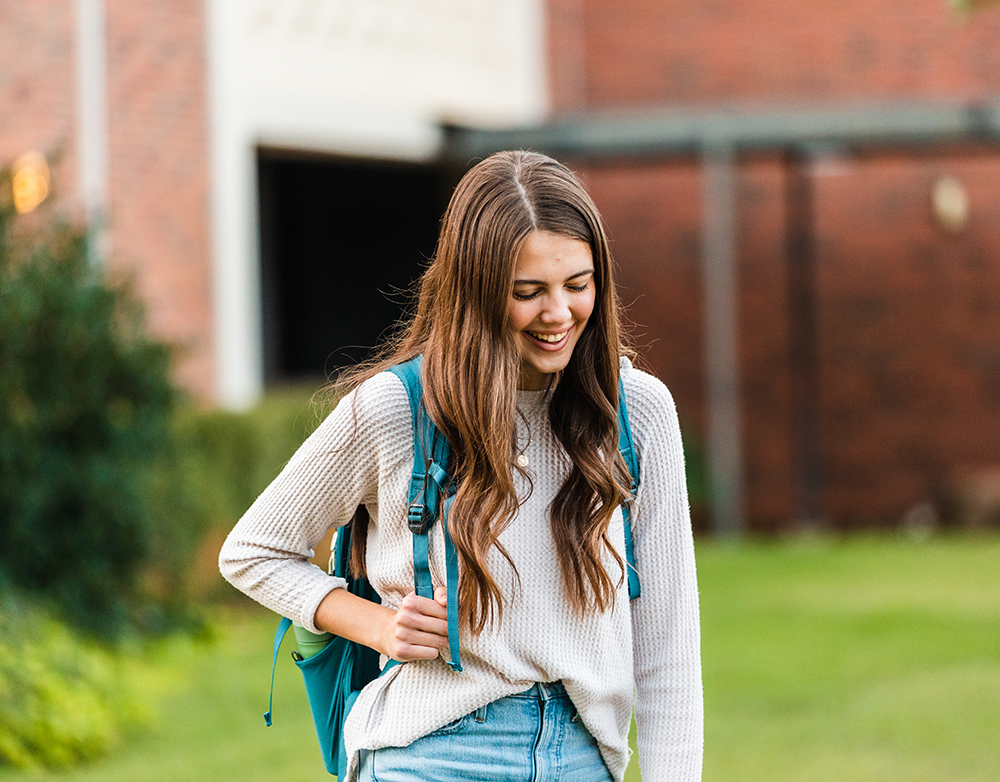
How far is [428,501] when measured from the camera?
77.4 inches

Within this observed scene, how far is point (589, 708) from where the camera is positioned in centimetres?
201

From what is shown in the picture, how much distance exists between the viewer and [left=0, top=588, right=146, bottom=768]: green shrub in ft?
18.3

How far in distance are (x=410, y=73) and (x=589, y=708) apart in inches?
436

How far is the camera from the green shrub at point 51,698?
5578 mm

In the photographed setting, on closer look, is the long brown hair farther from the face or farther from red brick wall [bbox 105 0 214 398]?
red brick wall [bbox 105 0 214 398]

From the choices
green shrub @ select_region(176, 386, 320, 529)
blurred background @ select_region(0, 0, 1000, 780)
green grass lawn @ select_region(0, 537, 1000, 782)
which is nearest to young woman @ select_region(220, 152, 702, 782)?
green grass lawn @ select_region(0, 537, 1000, 782)

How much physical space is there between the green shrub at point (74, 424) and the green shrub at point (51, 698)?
773 millimetres

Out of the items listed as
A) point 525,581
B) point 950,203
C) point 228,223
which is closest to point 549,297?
point 525,581

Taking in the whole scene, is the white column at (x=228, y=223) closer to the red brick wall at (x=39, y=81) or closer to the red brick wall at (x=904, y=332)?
the red brick wall at (x=39, y=81)

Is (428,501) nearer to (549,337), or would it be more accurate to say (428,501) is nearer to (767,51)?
(549,337)

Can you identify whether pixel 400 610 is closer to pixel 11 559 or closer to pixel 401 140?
pixel 11 559

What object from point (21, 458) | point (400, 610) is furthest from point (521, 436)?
point (21, 458)

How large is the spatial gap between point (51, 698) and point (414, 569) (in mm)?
4286

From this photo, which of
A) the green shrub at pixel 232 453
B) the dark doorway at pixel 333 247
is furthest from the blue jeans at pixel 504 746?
the dark doorway at pixel 333 247
